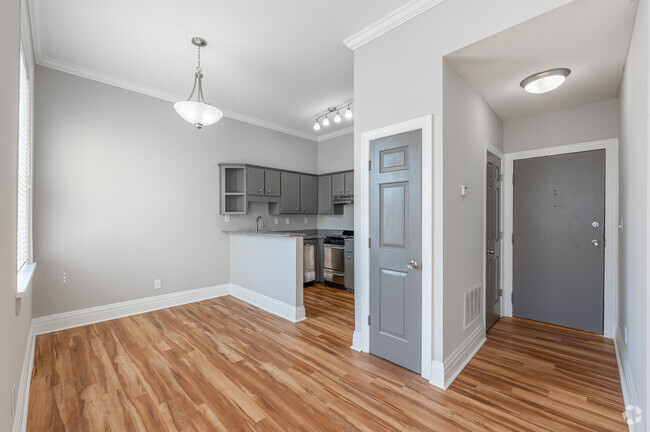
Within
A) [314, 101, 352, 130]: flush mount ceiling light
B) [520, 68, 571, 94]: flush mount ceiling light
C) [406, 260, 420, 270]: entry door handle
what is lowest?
[406, 260, 420, 270]: entry door handle

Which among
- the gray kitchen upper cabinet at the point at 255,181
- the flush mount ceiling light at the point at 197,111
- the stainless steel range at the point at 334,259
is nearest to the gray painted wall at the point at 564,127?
the stainless steel range at the point at 334,259

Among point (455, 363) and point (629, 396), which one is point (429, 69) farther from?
point (629, 396)

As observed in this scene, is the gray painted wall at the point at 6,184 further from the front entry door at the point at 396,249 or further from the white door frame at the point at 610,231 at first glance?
the white door frame at the point at 610,231

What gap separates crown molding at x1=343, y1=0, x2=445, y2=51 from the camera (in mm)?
2299

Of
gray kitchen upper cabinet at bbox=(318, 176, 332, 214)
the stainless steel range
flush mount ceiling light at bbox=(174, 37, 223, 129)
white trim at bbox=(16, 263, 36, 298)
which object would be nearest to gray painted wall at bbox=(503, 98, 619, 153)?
the stainless steel range

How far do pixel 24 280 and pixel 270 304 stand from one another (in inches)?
94.4

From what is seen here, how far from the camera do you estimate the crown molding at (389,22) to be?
2299mm

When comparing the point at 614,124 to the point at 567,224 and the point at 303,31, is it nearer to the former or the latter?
the point at 567,224

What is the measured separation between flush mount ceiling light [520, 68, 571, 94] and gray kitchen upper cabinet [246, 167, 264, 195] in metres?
3.78

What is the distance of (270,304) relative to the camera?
3883mm

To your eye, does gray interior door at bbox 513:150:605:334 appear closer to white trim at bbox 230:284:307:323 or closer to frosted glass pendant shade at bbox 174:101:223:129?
white trim at bbox 230:284:307:323

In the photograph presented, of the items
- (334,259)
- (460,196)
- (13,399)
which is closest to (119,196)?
(13,399)

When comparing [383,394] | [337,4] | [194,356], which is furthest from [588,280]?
[194,356]

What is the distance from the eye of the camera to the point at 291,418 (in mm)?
1858
